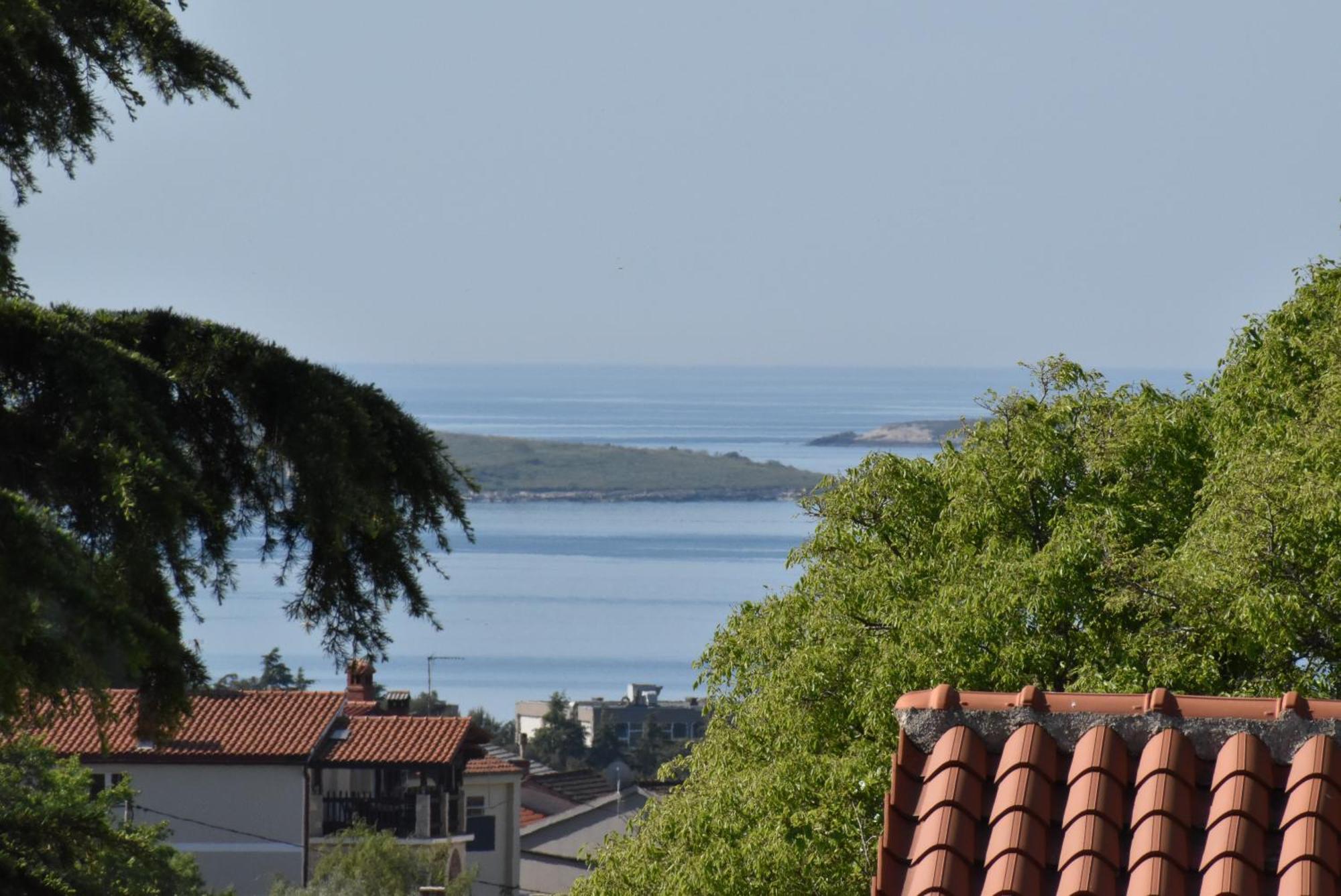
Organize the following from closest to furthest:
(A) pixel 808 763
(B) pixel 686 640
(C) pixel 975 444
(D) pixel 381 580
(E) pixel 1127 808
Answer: (E) pixel 1127 808 → (D) pixel 381 580 → (A) pixel 808 763 → (C) pixel 975 444 → (B) pixel 686 640

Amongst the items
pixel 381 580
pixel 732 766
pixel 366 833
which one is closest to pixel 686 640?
pixel 366 833

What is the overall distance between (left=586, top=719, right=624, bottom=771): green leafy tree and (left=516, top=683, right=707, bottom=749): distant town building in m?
1.10

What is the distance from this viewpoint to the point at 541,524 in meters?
197

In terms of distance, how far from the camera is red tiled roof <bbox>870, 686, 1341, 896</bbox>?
5.34 m

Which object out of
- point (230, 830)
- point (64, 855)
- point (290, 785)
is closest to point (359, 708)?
point (290, 785)

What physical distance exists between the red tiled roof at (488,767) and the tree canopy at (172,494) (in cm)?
3893

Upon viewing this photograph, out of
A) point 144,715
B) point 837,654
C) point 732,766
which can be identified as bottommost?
point 732,766

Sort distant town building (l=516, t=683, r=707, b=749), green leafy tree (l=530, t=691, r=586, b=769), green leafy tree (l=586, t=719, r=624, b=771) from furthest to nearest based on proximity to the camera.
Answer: distant town building (l=516, t=683, r=707, b=749)
green leafy tree (l=586, t=719, r=624, b=771)
green leafy tree (l=530, t=691, r=586, b=769)

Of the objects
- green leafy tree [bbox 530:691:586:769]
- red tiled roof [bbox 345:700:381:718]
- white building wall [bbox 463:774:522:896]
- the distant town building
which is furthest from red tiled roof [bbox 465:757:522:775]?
the distant town building

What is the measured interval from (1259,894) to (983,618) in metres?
11.4

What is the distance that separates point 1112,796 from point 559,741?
220ft

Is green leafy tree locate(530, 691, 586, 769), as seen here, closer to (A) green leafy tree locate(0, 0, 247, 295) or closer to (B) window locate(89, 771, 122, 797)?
(B) window locate(89, 771, 122, 797)

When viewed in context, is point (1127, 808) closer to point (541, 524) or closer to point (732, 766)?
point (732, 766)

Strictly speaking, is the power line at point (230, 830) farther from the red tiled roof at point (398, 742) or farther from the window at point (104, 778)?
the red tiled roof at point (398, 742)
